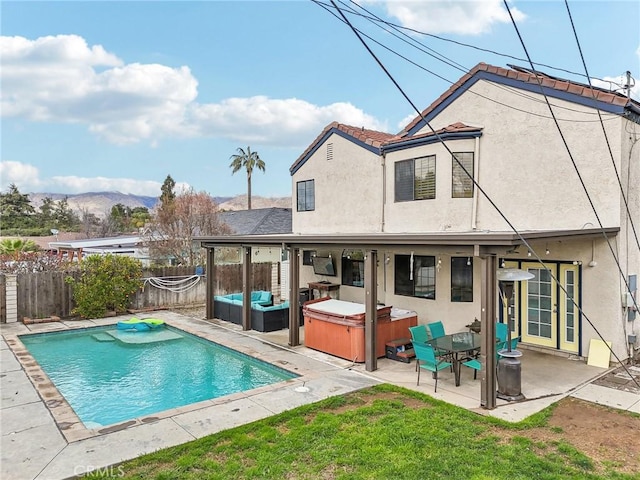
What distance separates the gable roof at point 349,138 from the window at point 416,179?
120 cm

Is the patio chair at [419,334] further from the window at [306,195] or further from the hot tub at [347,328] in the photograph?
the window at [306,195]

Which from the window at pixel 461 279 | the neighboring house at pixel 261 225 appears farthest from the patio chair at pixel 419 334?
the neighboring house at pixel 261 225

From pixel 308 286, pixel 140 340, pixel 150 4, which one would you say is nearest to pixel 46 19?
pixel 150 4

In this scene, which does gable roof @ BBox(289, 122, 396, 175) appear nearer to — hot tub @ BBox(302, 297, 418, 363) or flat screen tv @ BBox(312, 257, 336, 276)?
flat screen tv @ BBox(312, 257, 336, 276)

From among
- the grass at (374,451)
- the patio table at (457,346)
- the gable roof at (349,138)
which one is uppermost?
the gable roof at (349,138)

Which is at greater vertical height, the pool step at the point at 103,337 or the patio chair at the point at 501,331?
the patio chair at the point at 501,331

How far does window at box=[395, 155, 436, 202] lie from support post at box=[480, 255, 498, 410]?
5.19 m

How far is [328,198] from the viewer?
15188 mm

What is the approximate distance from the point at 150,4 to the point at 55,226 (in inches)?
1970

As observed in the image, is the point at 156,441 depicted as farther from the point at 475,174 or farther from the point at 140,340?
the point at 475,174

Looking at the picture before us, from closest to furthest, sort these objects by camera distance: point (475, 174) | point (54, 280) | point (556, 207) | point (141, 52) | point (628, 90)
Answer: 1. point (628, 90)
2. point (556, 207)
3. point (475, 174)
4. point (54, 280)
5. point (141, 52)

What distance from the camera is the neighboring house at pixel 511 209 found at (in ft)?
28.5

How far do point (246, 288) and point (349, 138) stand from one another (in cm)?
610

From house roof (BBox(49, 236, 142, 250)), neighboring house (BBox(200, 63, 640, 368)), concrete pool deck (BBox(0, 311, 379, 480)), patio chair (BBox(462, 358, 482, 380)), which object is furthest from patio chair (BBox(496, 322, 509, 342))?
house roof (BBox(49, 236, 142, 250))
